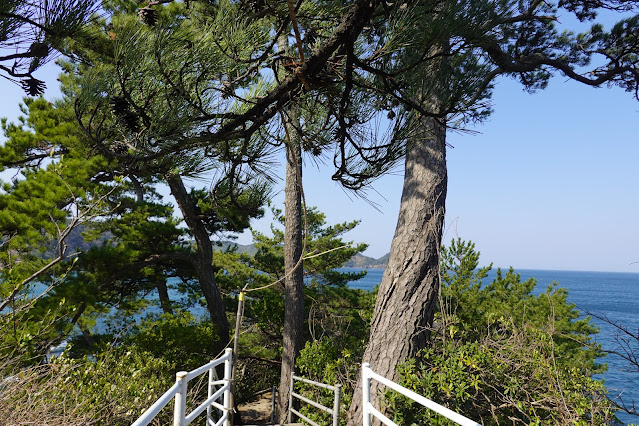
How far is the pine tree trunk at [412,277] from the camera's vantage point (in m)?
3.84

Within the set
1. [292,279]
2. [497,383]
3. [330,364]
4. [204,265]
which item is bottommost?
[330,364]

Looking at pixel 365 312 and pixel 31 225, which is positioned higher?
pixel 31 225

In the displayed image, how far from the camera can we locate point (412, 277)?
12.9ft

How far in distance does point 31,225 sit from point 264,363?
4.65 m

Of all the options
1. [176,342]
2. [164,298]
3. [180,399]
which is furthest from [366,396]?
[164,298]

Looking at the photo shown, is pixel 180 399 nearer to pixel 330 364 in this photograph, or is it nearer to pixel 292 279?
pixel 330 364

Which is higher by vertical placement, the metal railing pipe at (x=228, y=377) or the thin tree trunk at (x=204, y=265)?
the thin tree trunk at (x=204, y=265)

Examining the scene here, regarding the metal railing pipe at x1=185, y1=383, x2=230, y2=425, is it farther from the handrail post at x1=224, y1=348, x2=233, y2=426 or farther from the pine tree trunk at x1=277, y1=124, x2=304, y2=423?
the pine tree trunk at x1=277, y1=124, x2=304, y2=423

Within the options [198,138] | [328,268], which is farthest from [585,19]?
[328,268]

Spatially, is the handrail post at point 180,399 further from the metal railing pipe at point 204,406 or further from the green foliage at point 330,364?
the green foliage at point 330,364

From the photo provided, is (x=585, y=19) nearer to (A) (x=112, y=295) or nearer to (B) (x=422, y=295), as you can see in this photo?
(B) (x=422, y=295)

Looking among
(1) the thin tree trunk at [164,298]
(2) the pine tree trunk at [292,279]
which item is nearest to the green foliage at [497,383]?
(2) the pine tree trunk at [292,279]

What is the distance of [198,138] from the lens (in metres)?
2.08

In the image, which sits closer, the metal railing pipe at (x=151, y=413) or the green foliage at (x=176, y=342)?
the metal railing pipe at (x=151, y=413)
